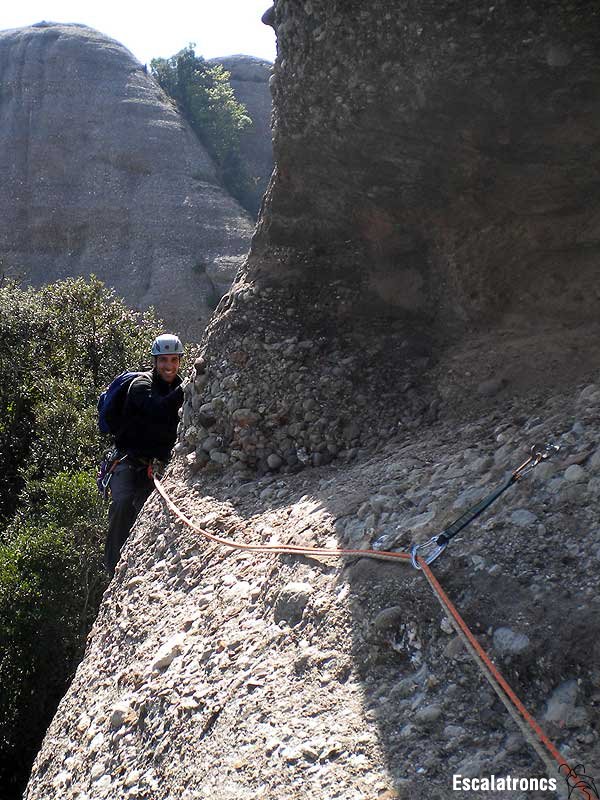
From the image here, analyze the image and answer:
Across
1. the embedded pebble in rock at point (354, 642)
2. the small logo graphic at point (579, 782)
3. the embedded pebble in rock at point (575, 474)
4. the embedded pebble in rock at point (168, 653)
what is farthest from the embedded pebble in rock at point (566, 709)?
the embedded pebble in rock at point (168, 653)

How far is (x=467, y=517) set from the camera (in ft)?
13.1

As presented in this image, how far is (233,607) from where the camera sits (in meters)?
4.66

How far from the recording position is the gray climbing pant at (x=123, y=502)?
283 inches

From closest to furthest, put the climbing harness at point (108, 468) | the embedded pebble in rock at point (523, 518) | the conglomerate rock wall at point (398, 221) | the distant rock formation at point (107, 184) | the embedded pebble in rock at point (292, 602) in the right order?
the embedded pebble in rock at point (523, 518)
the embedded pebble in rock at point (292, 602)
the conglomerate rock wall at point (398, 221)
the climbing harness at point (108, 468)
the distant rock formation at point (107, 184)

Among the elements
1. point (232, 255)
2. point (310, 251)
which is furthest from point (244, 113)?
point (310, 251)

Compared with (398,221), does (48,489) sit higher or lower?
lower

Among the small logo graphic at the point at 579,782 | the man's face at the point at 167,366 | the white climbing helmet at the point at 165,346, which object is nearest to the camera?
the small logo graphic at the point at 579,782

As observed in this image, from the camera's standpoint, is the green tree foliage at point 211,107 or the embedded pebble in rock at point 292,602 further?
the green tree foliage at point 211,107

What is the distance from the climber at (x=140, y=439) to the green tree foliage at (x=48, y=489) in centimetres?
300

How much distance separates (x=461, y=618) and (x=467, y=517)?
63 centimetres

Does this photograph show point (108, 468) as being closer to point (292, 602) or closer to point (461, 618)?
point (292, 602)

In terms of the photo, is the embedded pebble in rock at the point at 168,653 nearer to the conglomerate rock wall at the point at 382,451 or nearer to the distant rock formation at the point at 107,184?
the conglomerate rock wall at the point at 382,451

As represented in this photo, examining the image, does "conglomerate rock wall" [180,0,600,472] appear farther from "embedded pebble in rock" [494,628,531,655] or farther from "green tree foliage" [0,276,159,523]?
"green tree foliage" [0,276,159,523]

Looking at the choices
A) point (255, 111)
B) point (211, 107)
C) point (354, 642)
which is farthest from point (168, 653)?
point (255, 111)
